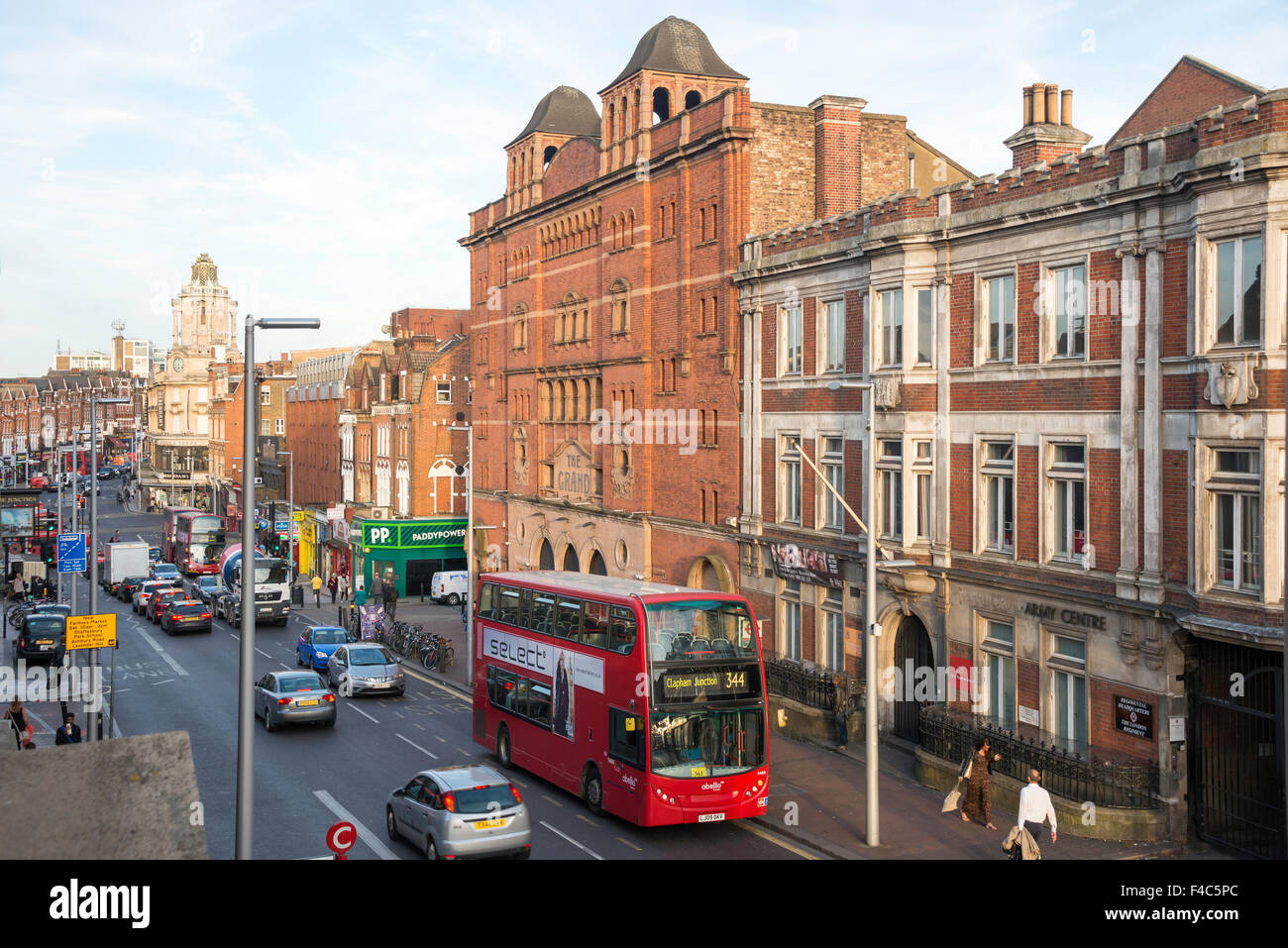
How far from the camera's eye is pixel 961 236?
89.5ft

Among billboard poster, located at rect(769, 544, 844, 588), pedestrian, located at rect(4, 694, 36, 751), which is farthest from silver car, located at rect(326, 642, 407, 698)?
billboard poster, located at rect(769, 544, 844, 588)

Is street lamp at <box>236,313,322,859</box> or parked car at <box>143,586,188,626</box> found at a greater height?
street lamp at <box>236,313,322,859</box>

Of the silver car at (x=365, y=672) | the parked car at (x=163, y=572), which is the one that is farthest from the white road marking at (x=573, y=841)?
the parked car at (x=163, y=572)

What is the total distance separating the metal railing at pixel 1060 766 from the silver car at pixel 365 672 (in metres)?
18.4

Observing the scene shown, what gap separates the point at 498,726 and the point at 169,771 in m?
17.1

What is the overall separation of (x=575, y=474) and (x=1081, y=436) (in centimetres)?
2957

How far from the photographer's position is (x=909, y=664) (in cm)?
3030

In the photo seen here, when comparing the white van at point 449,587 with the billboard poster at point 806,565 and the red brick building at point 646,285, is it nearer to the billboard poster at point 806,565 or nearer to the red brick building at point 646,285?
the red brick building at point 646,285

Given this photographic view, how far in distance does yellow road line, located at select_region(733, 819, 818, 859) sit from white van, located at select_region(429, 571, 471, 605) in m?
43.0

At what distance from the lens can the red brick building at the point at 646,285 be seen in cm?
3878

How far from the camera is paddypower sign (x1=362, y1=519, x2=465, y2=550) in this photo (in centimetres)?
6719

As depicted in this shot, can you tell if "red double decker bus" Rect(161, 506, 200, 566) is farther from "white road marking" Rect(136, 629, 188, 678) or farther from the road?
the road

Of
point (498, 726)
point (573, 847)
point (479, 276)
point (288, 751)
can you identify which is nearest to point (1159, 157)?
point (573, 847)

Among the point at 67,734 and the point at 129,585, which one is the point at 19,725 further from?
the point at 129,585
